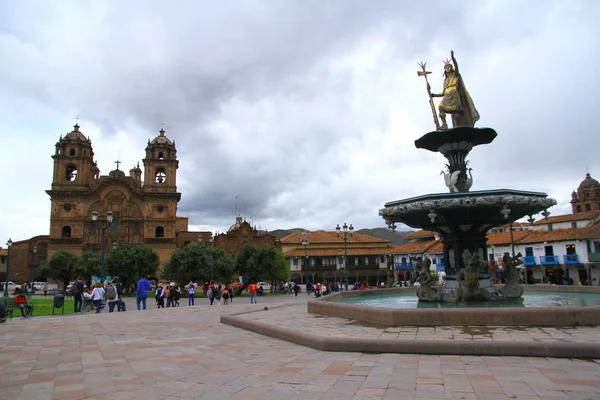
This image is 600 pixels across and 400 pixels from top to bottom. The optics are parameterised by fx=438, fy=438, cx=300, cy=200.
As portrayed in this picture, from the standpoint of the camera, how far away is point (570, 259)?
37750 mm

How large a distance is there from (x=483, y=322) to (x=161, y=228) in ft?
196

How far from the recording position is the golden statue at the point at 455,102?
14117mm

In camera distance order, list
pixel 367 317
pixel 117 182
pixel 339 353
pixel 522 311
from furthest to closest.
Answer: pixel 117 182
pixel 367 317
pixel 522 311
pixel 339 353

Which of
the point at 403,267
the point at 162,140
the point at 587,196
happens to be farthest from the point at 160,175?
the point at 587,196

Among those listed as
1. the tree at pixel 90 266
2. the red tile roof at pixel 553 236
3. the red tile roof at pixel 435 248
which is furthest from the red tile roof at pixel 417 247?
the tree at pixel 90 266

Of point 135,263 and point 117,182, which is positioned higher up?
point 117,182

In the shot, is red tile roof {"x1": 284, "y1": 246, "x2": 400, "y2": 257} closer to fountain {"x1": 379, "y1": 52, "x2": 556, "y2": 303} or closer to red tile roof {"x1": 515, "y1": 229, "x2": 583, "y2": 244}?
red tile roof {"x1": 515, "y1": 229, "x2": 583, "y2": 244}

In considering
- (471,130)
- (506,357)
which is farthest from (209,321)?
(471,130)

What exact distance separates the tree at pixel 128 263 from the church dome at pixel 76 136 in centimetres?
2385

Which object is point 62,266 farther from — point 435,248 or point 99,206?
point 435,248

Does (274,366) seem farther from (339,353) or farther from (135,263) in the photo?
(135,263)

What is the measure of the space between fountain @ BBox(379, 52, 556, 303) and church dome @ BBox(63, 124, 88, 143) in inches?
2338

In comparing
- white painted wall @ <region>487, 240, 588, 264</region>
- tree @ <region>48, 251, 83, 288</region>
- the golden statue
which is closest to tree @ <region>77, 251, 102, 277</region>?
tree @ <region>48, 251, 83, 288</region>

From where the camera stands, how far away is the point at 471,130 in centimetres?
1362
